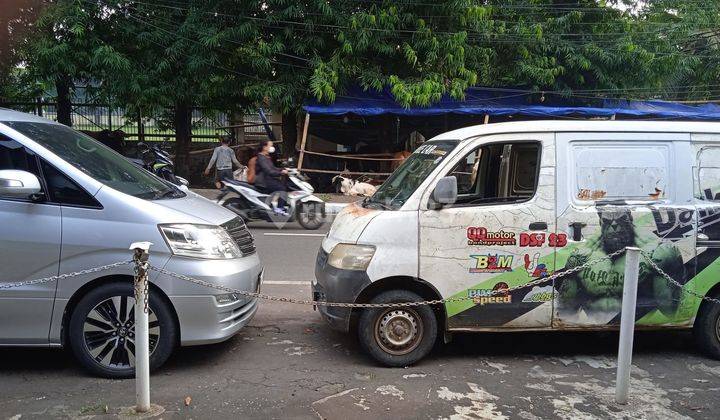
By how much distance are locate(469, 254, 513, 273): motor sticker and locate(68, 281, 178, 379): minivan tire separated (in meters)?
2.28

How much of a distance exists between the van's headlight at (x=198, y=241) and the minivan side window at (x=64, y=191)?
0.55 meters

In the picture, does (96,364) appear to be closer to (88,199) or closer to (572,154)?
(88,199)

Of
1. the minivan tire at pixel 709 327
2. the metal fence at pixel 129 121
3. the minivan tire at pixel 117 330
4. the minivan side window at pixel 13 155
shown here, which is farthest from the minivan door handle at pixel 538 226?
the metal fence at pixel 129 121

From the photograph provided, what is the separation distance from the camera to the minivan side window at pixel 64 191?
4090 millimetres

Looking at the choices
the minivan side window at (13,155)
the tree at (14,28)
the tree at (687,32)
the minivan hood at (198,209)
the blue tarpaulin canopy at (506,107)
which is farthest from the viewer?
the tree at (687,32)

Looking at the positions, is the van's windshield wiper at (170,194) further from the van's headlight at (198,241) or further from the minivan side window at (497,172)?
the minivan side window at (497,172)

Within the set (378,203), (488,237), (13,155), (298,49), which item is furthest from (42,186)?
(298,49)

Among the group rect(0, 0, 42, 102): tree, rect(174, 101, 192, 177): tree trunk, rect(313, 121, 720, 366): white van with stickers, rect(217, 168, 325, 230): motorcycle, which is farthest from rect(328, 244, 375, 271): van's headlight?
rect(174, 101, 192, 177): tree trunk

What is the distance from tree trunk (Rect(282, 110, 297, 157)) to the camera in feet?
56.4

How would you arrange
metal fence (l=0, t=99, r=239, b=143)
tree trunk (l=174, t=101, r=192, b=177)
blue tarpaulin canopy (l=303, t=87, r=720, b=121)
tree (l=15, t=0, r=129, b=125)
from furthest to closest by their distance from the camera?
1. metal fence (l=0, t=99, r=239, b=143)
2. tree trunk (l=174, t=101, r=192, b=177)
3. blue tarpaulin canopy (l=303, t=87, r=720, b=121)
4. tree (l=15, t=0, r=129, b=125)

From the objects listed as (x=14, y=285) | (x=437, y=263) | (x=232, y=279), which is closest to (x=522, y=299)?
(x=437, y=263)

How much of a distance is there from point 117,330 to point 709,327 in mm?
4616

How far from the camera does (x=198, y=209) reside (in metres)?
4.57

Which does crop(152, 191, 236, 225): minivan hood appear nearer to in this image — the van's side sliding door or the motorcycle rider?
the van's side sliding door
